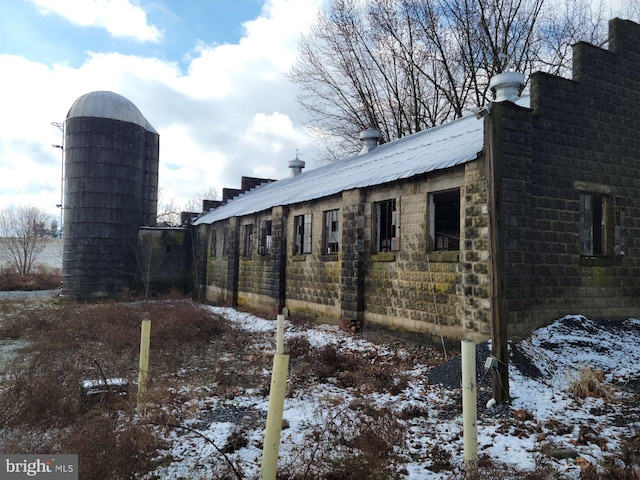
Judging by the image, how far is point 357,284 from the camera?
1207cm

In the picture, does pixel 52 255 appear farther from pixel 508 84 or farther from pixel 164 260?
pixel 508 84

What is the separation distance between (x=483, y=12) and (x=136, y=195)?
19.8m

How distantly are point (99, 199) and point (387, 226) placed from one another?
16.8m

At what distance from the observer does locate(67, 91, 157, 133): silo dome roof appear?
2311 cm

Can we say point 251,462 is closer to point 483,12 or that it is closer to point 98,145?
point 98,145

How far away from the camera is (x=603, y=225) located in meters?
10.4

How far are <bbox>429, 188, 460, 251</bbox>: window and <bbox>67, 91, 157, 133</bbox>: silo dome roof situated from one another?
18.5 metres

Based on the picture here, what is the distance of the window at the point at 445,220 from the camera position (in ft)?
33.7

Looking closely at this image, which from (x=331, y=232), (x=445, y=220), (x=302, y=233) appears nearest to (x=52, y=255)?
(x=302, y=233)

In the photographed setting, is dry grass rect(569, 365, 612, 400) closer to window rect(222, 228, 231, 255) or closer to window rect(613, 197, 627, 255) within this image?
window rect(613, 197, 627, 255)

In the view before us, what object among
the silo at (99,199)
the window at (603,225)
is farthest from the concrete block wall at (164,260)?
the window at (603,225)

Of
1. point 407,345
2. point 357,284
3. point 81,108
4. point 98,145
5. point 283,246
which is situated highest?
point 81,108

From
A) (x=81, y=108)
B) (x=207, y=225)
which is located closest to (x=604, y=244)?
(x=207, y=225)

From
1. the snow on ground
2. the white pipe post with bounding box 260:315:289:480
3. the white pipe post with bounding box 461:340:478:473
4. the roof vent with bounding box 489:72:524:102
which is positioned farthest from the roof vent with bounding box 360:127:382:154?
the white pipe post with bounding box 260:315:289:480
